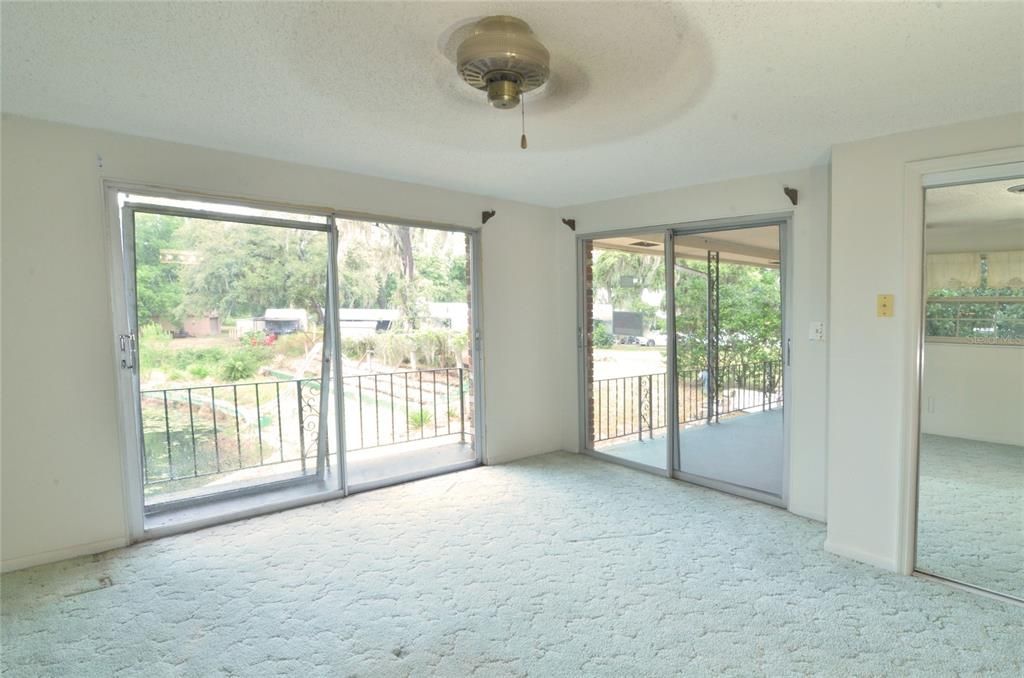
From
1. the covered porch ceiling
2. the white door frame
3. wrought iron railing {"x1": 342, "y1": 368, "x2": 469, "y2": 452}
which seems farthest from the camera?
wrought iron railing {"x1": 342, "y1": 368, "x2": 469, "y2": 452}

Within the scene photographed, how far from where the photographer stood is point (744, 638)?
213 centimetres

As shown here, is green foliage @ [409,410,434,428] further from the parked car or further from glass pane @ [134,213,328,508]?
the parked car

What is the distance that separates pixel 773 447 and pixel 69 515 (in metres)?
4.30

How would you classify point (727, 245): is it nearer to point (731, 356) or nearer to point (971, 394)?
point (731, 356)

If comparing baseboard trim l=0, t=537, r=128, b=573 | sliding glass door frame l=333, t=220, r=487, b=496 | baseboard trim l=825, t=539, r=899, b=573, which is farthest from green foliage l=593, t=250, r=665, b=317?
baseboard trim l=0, t=537, r=128, b=573

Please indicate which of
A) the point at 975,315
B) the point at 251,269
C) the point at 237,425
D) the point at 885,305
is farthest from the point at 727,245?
the point at 237,425

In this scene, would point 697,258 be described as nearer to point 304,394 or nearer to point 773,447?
point 773,447

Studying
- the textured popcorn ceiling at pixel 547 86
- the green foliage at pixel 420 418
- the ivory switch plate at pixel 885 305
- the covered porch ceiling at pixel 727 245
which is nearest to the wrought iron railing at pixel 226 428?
the green foliage at pixel 420 418

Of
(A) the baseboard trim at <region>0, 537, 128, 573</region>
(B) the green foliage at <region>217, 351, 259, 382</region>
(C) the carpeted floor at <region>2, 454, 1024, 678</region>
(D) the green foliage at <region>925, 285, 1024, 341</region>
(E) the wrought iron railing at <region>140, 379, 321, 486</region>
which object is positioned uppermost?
(D) the green foliage at <region>925, 285, 1024, 341</region>

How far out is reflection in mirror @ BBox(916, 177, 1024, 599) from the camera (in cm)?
255

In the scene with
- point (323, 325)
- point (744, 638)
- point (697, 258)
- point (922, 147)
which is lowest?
point (744, 638)

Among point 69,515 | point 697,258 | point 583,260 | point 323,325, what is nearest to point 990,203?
point 697,258

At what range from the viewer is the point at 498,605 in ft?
7.80

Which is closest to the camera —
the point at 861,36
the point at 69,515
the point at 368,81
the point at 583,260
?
the point at 861,36
